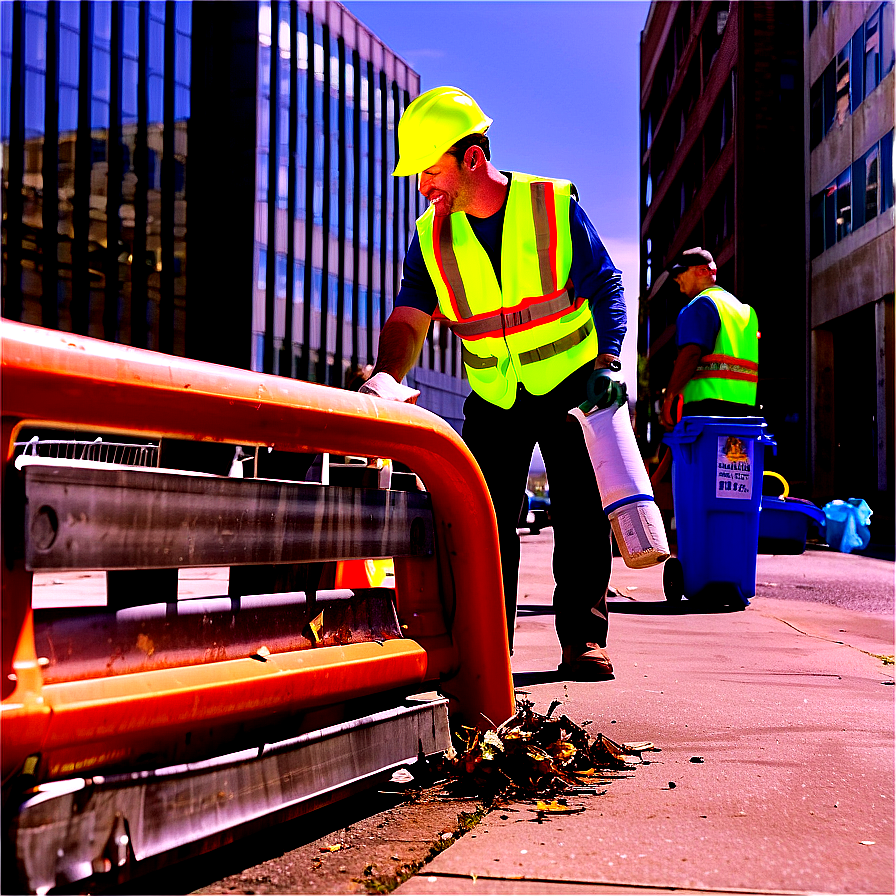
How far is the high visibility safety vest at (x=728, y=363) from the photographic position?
23.1 feet

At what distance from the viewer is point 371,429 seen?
2.23 metres

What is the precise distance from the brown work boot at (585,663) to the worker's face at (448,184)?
63.4 inches

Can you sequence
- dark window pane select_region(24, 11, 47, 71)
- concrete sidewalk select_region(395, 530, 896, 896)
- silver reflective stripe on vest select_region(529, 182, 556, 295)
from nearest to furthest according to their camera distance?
concrete sidewalk select_region(395, 530, 896, 896) → silver reflective stripe on vest select_region(529, 182, 556, 295) → dark window pane select_region(24, 11, 47, 71)

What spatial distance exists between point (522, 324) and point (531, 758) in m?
1.85

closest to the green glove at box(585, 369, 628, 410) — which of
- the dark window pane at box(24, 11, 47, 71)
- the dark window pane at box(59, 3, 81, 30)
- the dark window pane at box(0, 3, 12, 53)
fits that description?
the dark window pane at box(0, 3, 12, 53)

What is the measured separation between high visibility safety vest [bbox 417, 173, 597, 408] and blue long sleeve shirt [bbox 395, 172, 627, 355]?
0.03m

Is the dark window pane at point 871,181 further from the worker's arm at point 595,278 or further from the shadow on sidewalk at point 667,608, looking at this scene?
the worker's arm at point 595,278

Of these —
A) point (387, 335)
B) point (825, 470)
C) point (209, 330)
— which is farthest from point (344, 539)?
point (209, 330)

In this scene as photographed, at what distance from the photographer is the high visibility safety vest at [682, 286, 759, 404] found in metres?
7.03

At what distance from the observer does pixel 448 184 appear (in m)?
3.79

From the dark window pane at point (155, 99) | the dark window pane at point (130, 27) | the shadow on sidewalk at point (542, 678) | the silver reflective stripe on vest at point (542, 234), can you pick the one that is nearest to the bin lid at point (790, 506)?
the shadow on sidewalk at point (542, 678)

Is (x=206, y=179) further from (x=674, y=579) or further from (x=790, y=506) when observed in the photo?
(x=674, y=579)

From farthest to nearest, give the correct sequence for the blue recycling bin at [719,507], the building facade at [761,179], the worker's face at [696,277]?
the building facade at [761,179] < the worker's face at [696,277] < the blue recycling bin at [719,507]

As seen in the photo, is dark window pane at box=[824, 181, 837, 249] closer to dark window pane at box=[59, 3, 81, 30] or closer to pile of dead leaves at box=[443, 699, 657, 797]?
dark window pane at box=[59, 3, 81, 30]
